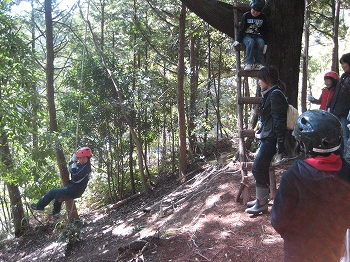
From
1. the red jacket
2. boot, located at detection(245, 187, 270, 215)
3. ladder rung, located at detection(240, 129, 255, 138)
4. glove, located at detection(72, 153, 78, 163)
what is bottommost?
boot, located at detection(245, 187, 270, 215)

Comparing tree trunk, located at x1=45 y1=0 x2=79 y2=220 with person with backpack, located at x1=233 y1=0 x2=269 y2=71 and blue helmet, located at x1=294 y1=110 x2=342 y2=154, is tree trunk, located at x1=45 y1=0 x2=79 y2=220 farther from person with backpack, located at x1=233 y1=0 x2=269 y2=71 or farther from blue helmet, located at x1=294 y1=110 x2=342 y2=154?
blue helmet, located at x1=294 y1=110 x2=342 y2=154

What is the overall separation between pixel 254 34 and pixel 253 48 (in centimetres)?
31

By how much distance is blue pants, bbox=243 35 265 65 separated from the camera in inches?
191

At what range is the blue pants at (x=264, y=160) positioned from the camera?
3.82 meters

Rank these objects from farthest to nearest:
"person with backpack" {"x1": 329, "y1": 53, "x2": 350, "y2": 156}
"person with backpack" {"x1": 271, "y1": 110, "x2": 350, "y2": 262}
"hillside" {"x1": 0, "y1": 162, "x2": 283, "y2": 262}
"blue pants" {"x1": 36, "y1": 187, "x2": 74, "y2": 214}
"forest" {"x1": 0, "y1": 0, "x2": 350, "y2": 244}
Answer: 1. "forest" {"x1": 0, "y1": 0, "x2": 350, "y2": 244}
2. "blue pants" {"x1": 36, "y1": 187, "x2": 74, "y2": 214}
3. "person with backpack" {"x1": 329, "y1": 53, "x2": 350, "y2": 156}
4. "hillside" {"x1": 0, "y1": 162, "x2": 283, "y2": 262}
5. "person with backpack" {"x1": 271, "y1": 110, "x2": 350, "y2": 262}

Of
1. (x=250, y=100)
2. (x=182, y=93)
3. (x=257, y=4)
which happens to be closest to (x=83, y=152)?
(x=250, y=100)

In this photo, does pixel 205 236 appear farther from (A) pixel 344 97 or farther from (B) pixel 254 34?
(B) pixel 254 34

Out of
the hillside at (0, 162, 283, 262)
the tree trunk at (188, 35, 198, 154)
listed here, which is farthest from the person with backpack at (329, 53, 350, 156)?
the tree trunk at (188, 35, 198, 154)

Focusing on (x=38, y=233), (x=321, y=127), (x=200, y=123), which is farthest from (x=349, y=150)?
(x=38, y=233)

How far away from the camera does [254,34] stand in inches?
199

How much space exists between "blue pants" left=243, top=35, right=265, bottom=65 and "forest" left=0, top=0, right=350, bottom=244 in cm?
59

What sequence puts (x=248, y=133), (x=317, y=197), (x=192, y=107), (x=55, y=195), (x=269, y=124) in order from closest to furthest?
1. (x=317, y=197)
2. (x=269, y=124)
3. (x=248, y=133)
4. (x=55, y=195)
5. (x=192, y=107)

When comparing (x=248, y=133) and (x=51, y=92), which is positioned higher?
(x=51, y=92)

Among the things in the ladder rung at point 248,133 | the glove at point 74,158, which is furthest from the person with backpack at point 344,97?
the glove at point 74,158
